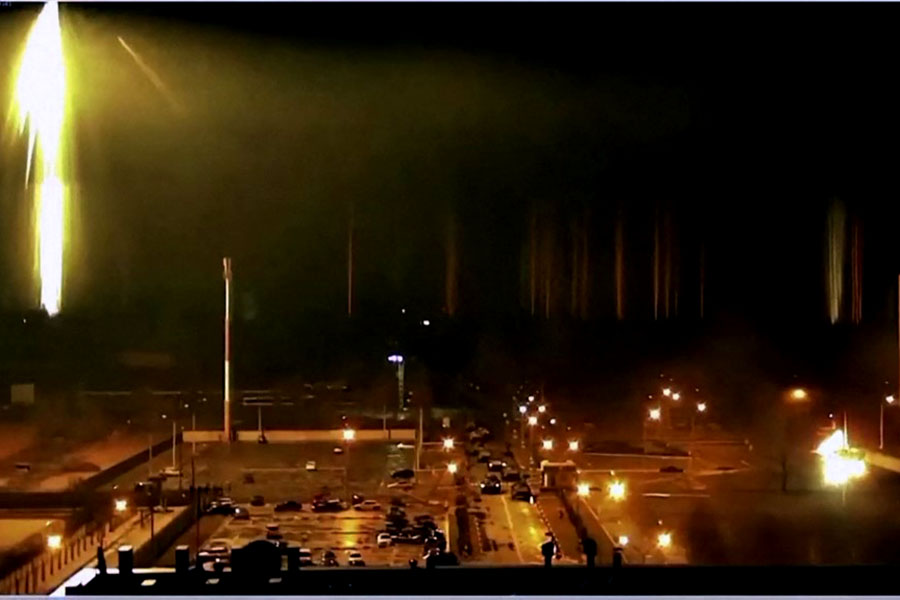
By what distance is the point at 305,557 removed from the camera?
91.4 inches

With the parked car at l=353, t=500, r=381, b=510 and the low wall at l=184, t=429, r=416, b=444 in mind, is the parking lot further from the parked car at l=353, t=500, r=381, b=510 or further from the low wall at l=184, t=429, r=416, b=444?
the low wall at l=184, t=429, r=416, b=444

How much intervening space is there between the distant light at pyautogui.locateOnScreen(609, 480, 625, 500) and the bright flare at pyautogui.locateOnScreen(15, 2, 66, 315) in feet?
5.85

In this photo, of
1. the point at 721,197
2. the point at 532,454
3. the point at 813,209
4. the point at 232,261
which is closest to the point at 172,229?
the point at 232,261

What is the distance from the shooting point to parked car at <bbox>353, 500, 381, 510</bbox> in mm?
2615

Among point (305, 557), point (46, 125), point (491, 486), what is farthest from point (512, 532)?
point (46, 125)

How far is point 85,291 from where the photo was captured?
2520 mm

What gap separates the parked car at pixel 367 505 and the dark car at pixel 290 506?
0.58 feet

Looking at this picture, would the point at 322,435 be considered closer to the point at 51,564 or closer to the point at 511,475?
the point at 511,475

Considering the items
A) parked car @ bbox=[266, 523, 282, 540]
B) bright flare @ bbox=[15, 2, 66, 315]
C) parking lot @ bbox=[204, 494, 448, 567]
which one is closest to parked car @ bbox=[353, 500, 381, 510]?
parking lot @ bbox=[204, 494, 448, 567]

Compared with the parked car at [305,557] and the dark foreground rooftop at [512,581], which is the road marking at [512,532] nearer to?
the dark foreground rooftop at [512,581]

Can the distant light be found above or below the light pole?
below

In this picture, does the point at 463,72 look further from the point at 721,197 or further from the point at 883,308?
the point at 883,308

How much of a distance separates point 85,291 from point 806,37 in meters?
2.08

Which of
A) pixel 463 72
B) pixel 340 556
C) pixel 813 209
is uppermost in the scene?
pixel 463 72
